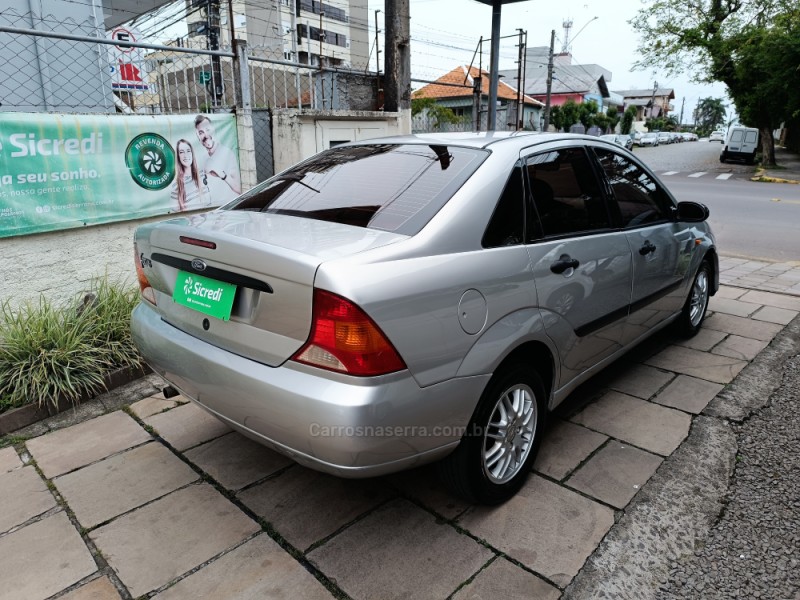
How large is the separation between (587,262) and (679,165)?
2841 centimetres

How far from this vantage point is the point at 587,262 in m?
2.79

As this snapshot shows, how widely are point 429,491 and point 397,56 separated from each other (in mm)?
5704

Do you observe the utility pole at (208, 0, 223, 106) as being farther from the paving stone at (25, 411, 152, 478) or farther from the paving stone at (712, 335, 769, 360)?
the paving stone at (712, 335, 769, 360)

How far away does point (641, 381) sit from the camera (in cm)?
378

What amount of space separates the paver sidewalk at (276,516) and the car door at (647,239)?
2.04 feet

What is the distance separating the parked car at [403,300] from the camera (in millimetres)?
1888

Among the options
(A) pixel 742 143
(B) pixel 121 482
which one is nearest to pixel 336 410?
(B) pixel 121 482

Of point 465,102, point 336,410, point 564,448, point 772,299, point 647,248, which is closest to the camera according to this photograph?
point 336,410

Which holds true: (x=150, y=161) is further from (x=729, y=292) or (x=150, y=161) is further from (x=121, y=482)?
(x=729, y=292)

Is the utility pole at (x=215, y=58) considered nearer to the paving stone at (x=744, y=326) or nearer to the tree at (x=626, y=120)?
the paving stone at (x=744, y=326)

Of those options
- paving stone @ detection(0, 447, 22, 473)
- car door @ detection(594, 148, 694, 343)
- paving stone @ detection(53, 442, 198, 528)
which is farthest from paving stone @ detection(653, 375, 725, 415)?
paving stone @ detection(0, 447, 22, 473)

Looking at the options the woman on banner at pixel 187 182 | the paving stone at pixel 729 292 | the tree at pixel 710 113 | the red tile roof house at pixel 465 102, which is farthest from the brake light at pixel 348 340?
the tree at pixel 710 113

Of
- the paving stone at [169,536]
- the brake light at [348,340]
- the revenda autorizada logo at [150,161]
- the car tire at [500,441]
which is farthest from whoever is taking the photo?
the revenda autorizada logo at [150,161]

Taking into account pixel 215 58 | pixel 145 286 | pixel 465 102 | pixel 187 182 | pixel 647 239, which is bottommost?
pixel 145 286
